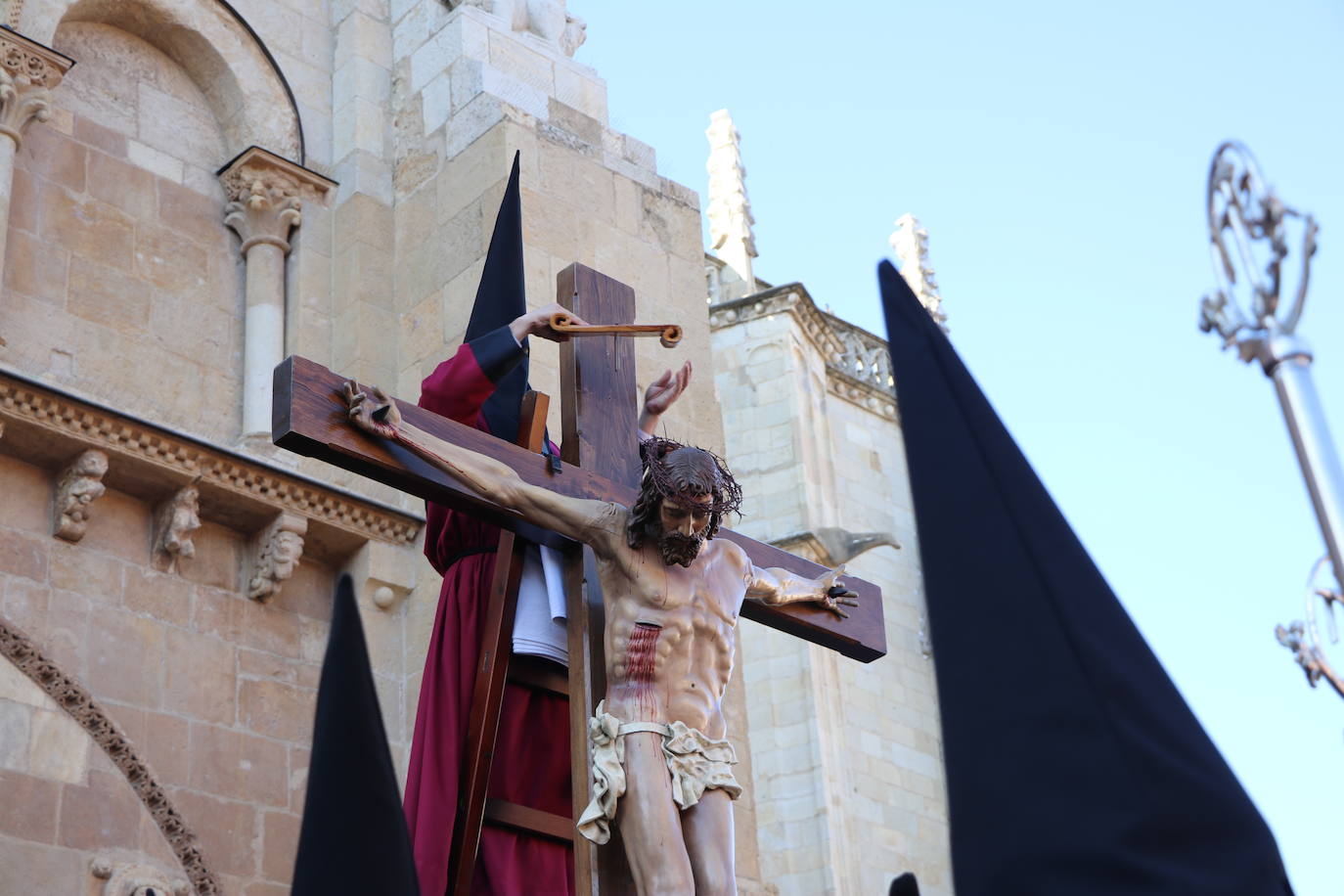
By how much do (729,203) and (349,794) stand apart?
15.4 metres

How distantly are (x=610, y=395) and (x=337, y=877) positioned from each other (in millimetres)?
2229

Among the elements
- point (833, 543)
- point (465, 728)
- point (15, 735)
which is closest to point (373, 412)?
point (465, 728)

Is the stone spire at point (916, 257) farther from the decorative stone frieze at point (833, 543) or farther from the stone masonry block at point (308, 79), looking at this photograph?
the stone masonry block at point (308, 79)

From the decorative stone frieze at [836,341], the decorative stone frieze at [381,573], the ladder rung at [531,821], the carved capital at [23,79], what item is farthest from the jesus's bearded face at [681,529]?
the decorative stone frieze at [836,341]

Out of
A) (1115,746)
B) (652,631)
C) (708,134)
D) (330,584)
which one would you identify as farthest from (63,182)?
(708,134)

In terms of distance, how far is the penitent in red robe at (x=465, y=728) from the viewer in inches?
Answer: 191

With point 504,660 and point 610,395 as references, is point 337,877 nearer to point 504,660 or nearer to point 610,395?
point 504,660

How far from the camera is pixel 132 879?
679 centimetres

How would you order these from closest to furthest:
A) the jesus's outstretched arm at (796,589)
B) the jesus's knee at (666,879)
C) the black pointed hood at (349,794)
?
the black pointed hood at (349,794) → the jesus's knee at (666,879) → the jesus's outstretched arm at (796,589)

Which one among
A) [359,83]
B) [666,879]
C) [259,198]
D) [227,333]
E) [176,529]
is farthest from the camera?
[359,83]

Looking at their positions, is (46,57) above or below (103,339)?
above

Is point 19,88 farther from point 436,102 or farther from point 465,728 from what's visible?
point 465,728

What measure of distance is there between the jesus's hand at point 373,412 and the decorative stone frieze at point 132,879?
278 cm

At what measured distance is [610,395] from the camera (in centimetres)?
527
